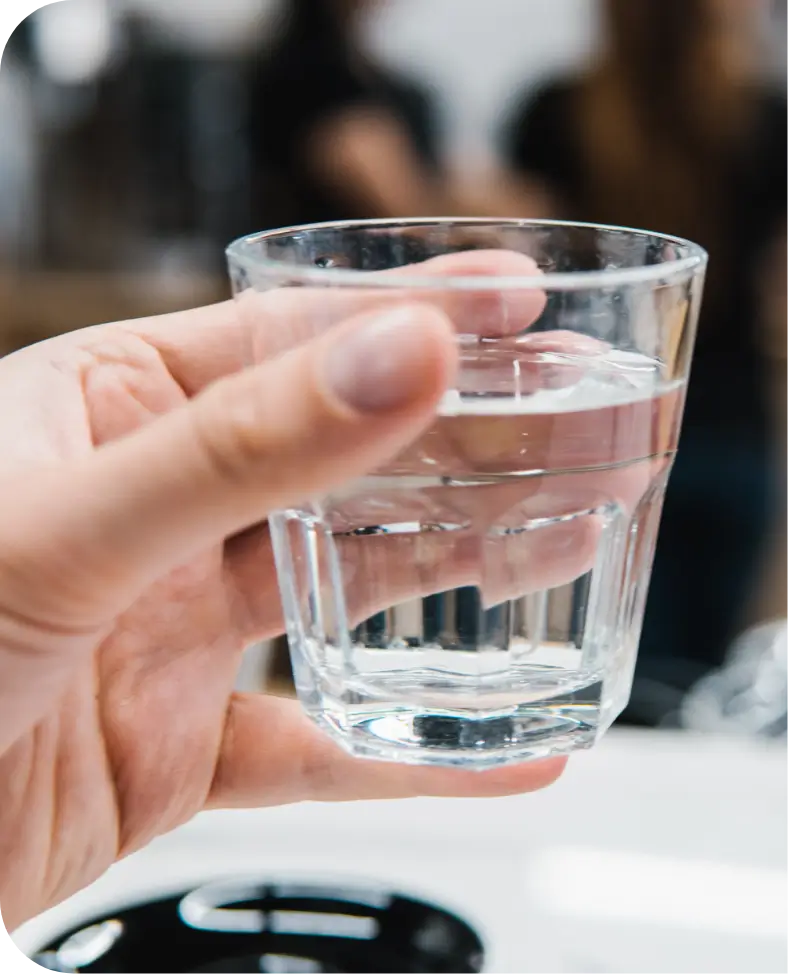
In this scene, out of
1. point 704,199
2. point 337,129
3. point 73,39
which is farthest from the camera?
point 73,39

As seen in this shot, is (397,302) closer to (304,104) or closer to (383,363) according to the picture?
(383,363)

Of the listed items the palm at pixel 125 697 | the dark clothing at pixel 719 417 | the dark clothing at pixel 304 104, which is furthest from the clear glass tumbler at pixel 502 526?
the dark clothing at pixel 304 104

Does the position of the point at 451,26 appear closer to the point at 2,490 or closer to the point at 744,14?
the point at 744,14

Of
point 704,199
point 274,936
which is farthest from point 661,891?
point 704,199

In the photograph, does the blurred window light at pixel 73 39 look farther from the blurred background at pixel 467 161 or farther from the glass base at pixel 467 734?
the glass base at pixel 467 734

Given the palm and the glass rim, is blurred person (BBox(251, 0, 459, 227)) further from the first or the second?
the glass rim

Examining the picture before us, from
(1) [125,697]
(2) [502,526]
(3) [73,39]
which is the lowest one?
(1) [125,697]
